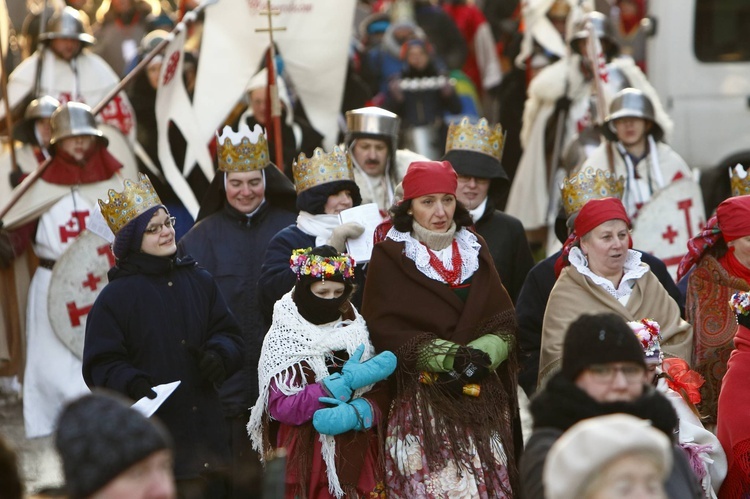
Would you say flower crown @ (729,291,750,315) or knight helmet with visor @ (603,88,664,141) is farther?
knight helmet with visor @ (603,88,664,141)

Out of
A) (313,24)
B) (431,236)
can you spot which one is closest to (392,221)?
(431,236)

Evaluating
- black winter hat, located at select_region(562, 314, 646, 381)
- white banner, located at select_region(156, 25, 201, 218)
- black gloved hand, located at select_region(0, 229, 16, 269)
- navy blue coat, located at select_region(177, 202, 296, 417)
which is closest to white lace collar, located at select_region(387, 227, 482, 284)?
navy blue coat, located at select_region(177, 202, 296, 417)

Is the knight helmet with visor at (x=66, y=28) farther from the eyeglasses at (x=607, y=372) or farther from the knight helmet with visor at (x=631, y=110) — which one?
the eyeglasses at (x=607, y=372)

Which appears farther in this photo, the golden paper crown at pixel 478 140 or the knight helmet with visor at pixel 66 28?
the knight helmet with visor at pixel 66 28

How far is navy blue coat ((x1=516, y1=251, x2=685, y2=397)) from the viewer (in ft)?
23.6

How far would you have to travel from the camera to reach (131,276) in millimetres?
6750

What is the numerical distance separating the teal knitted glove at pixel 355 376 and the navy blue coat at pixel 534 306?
953 millimetres

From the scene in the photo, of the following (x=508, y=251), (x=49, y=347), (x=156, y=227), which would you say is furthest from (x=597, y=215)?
(x=49, y=347)

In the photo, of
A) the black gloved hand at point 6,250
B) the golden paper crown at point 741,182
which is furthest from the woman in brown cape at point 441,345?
the black gloved hand at point 6,250

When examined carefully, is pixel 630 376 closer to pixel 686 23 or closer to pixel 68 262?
pixel 68 262

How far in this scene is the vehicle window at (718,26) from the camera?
42.4 ft

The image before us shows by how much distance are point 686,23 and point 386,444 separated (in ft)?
24.1

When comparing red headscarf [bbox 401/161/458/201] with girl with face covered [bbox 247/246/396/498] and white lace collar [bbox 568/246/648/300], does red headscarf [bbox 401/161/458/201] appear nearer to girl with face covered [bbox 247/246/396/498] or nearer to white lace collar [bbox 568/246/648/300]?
girl with face covered [bbox 247/246/396/498]

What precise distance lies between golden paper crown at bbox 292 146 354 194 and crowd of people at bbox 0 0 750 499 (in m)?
0.01
